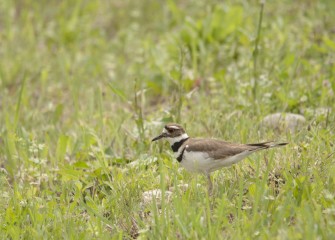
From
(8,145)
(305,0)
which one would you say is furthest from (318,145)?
(305,0)

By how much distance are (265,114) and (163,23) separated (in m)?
3.90

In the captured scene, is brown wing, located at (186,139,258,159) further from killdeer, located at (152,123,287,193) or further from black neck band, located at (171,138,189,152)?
black neck band, located at (171,138,189,152)

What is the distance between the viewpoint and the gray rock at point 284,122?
6633mm

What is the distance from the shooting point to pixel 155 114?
24.9 feet

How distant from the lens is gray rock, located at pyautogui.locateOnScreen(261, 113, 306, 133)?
A: 6.63m

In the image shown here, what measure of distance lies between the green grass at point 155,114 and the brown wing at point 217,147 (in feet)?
0.52

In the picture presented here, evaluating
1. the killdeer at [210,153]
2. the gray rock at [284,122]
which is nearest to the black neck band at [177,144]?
the killdeer at [210,153]

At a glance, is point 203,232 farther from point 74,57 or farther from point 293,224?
point 74,57

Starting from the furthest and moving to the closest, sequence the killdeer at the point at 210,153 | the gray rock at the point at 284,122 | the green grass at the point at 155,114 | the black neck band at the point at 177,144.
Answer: the gray rock at the point at 284,122, the black neck band at the point at 177,144, the killdeer at the point at 210,153, the green grass at the point at 155,114

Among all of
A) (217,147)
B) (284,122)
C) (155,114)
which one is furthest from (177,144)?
(155,114)

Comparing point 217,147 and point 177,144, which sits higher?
point 217,147

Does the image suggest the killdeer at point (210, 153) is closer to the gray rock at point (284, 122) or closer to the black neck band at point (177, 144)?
the black neck band at point (177, 144)

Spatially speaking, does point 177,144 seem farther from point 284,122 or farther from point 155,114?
point 155,114

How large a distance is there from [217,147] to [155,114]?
2.28 m
